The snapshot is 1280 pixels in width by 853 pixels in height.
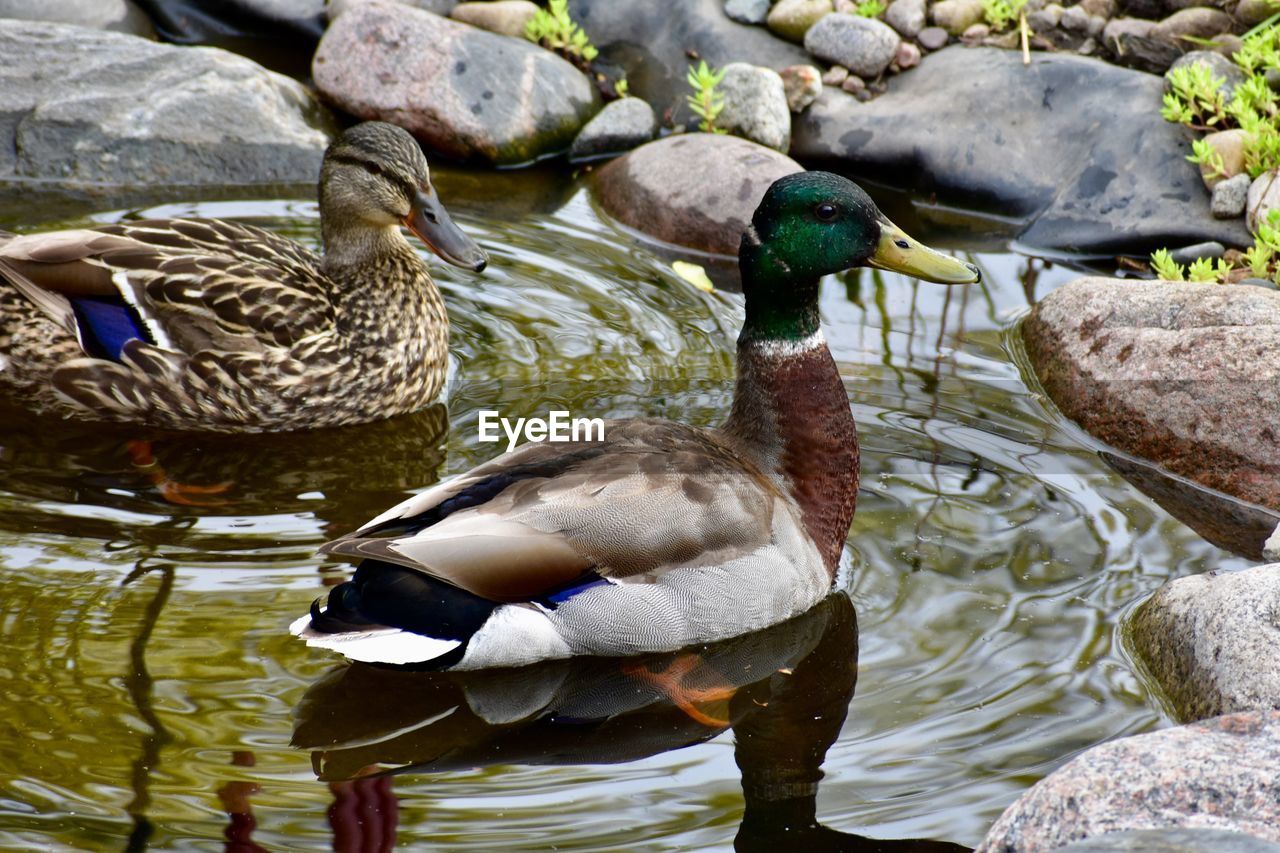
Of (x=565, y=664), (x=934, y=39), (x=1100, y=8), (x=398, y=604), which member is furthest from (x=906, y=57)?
(x=398, y=604)

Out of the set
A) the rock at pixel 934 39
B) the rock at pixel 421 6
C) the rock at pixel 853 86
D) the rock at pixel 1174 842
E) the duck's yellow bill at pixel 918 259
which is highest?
the rock at pixel 421 6

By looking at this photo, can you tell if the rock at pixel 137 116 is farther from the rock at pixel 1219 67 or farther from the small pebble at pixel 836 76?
the rock at pixel 1219 67

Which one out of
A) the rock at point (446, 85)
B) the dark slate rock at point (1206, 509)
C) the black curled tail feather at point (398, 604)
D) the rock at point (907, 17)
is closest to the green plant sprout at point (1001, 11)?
the rock at point (907, 17)

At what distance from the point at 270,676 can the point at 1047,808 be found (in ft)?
6.95

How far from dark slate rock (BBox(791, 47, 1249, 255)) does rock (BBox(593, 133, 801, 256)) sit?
2.30 feet

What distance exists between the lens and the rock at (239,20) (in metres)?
8.55

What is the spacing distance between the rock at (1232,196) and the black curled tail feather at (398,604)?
430 centimetres

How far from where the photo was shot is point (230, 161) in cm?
747

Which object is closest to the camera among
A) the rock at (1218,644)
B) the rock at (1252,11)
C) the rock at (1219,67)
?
the rock at (1218,644)

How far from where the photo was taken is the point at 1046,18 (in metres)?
7.94

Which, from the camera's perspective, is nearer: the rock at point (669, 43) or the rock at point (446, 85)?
the rock at point (446, 85)

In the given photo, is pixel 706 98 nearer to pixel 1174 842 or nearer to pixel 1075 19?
pixel 1075 19

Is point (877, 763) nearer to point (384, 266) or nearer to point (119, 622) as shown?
point (119, 622)

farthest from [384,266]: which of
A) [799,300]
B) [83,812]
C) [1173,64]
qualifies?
[1173,64]
